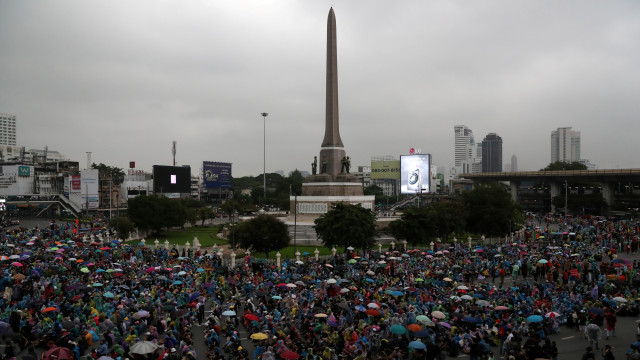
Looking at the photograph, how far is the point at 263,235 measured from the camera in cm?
3397

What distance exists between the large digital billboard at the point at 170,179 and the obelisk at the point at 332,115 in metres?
39.1

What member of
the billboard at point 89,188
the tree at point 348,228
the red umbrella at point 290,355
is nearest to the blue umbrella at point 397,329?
the red umbrella at point 290,355

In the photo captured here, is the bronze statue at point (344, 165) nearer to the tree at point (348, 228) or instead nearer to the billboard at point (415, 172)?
the tree at point (348, 228)

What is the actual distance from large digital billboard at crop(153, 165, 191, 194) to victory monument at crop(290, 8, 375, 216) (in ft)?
123

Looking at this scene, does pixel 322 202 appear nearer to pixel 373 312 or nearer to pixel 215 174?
pixel 373 312

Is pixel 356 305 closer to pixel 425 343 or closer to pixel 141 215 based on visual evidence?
pixel 425 343

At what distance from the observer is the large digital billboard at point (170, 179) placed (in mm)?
83062

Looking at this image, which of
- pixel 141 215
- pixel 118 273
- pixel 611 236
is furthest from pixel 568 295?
pixel 141 215

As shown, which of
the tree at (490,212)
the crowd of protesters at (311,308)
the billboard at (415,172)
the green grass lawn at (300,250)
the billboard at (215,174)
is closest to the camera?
the crowd of protesters at (311,308)

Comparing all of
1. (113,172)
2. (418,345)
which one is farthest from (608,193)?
(113,172)

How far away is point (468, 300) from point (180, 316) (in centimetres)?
1109

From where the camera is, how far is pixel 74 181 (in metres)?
75.6

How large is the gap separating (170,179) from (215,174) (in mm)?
13730

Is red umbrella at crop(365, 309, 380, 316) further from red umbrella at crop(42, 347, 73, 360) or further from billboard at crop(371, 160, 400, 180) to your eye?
billboard at crop(371, 160, 400, 180)
